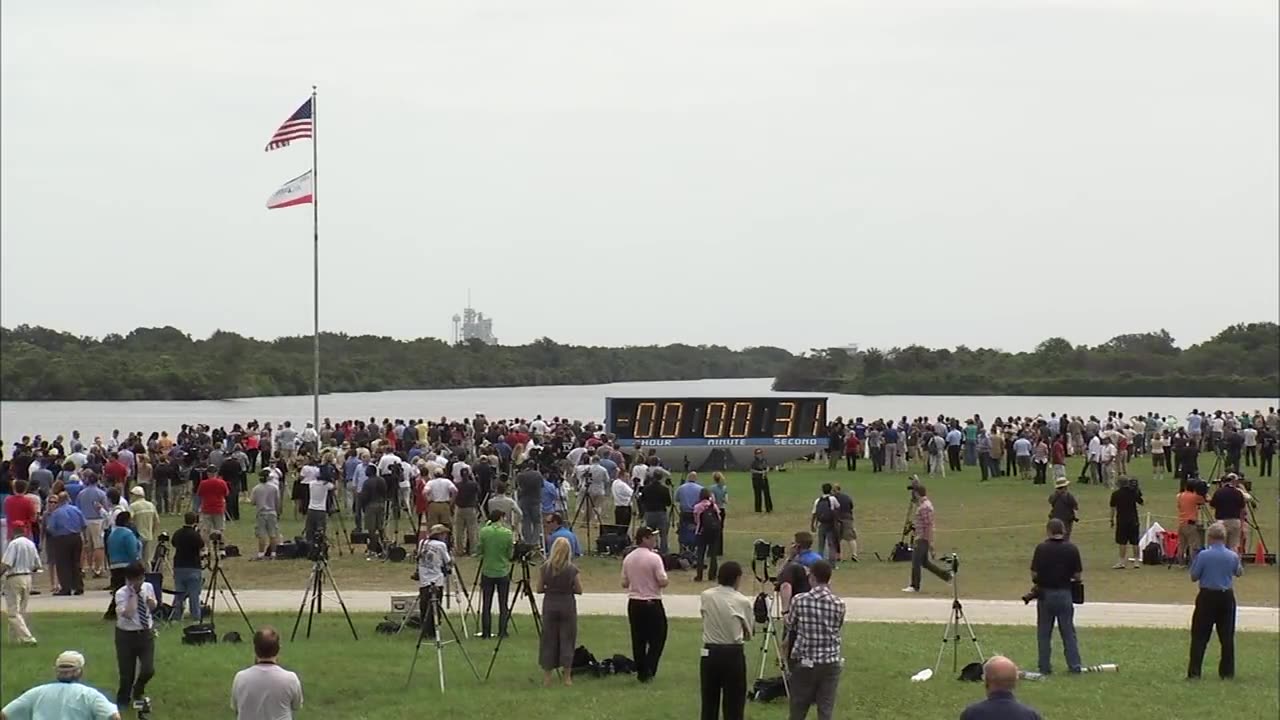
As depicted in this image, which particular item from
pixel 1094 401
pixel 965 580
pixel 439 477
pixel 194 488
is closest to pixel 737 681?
pixel 965 580

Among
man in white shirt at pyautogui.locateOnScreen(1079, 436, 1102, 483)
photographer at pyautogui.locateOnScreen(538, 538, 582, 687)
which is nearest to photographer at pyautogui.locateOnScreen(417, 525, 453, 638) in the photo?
photographer at pyautogui.locateOnScreen(538, 538, 582, 687)

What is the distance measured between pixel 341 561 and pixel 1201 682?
1523cm

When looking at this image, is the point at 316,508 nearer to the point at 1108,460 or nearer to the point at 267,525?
the point at 267,525

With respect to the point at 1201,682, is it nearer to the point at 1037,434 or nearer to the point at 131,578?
the point at 131,578

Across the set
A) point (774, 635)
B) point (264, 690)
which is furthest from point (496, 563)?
point (264, 690)

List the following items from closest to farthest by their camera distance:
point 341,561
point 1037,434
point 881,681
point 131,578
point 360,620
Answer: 1. point 131,578
2. point 881,681
3. point 360,620
4. point 341,561
5. point 1037,434

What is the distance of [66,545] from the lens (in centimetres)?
2195

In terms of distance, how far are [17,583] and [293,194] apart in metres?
26.3

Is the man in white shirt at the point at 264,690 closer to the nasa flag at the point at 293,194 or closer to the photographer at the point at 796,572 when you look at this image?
the photographer at the point at 796,572

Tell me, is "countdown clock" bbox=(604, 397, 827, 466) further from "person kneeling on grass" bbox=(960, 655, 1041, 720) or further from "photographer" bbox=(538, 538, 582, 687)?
"person kneeling on grass" bbox=(960, 655, 1041, 720)

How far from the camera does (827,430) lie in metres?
47.6

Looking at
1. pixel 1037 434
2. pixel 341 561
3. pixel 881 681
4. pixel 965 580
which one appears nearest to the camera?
pixel 881 681

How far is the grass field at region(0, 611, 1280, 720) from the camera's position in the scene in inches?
551

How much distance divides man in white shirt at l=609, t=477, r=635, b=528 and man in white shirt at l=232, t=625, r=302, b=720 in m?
18.0
